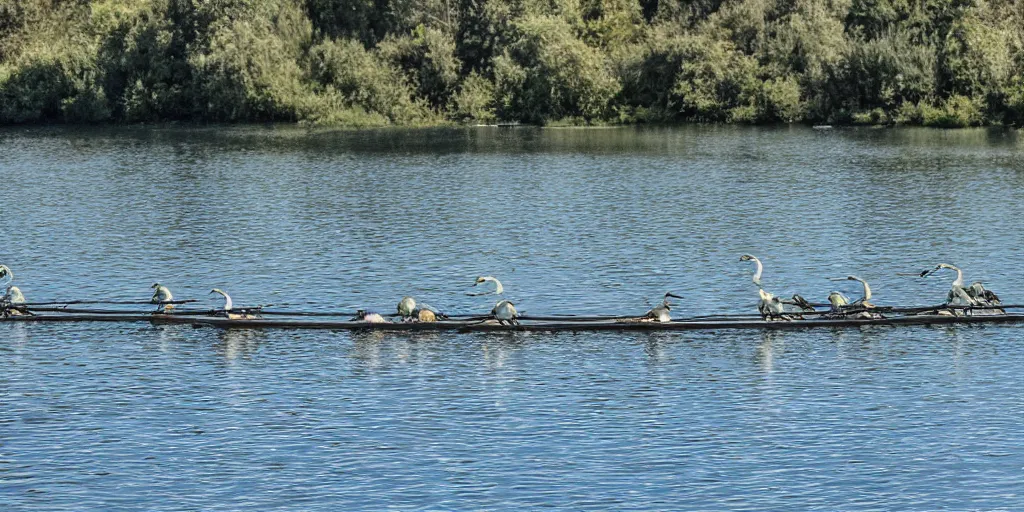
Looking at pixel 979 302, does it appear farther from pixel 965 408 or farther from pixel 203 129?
pixel 203 129

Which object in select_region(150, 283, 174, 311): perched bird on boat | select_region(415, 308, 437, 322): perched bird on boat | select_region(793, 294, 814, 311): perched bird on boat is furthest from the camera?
select_region(150, 283, 174, 311): perched bird on boat

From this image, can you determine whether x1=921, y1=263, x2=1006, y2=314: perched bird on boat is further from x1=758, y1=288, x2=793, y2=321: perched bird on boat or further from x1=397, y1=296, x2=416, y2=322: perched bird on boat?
x1=397, y1=296, x2=416, y2=322: perched bird on boat

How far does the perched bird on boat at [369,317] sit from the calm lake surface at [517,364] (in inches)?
30.2

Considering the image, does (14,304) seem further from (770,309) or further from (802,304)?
(802,304)

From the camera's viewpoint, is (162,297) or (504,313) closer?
(504,313)

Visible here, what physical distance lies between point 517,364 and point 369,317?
23.5 ft

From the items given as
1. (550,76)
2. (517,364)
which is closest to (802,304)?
(517,364)

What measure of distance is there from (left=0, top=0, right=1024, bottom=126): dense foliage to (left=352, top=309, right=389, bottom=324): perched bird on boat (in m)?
94.5

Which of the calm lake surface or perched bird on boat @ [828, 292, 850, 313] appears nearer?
the calm lake surface

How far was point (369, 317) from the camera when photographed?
53375mm

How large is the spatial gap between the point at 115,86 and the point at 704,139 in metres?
66.2

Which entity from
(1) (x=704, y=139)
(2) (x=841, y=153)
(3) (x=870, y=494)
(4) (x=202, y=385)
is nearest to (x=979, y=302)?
(3) (x=870, y=494)

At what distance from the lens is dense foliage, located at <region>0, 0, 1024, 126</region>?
138 meters

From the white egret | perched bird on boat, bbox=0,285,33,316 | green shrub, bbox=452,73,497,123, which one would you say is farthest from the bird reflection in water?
green shrub, bbox=452,73,497,123
